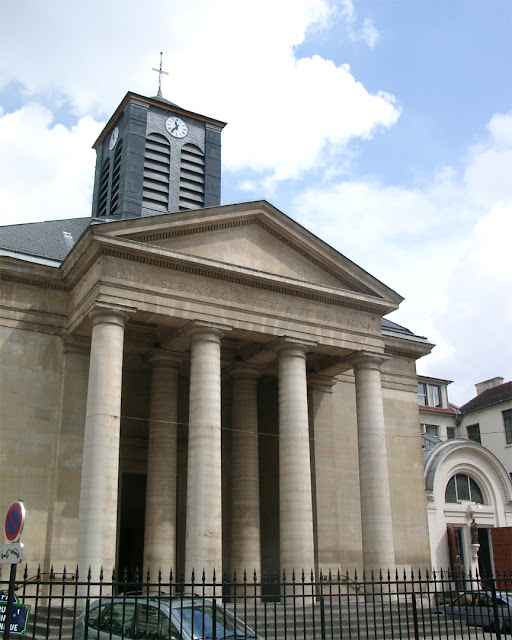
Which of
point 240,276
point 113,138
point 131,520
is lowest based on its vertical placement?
point 131,520

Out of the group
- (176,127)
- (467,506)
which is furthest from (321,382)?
(176,127)

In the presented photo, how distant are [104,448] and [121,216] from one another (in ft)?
46.0

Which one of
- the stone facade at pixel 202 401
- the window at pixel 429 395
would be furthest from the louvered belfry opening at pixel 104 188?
the window at pixel 429 395

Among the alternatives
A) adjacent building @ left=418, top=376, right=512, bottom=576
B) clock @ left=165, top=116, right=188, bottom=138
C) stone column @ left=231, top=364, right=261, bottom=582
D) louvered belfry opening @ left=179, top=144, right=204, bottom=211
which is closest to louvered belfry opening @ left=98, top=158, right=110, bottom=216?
clock @ left=165, top=116, right=188, bottom=138

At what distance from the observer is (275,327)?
24.5 metres

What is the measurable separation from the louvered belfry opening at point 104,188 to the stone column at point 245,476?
→ 1223 centimetres

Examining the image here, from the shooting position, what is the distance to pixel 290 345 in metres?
24.8

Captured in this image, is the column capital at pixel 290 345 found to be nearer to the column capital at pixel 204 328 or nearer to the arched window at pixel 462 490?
the column capital at pixel 204 328

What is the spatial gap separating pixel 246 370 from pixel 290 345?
3626 mm

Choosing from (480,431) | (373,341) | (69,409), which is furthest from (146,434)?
(480,431)

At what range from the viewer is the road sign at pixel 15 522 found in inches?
364

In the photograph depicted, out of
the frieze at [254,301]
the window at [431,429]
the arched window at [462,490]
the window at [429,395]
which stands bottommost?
the arched window at [462,490]

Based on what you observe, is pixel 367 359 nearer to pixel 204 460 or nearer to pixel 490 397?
pixel 204 460

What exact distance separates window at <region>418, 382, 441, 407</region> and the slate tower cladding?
22.4 m
